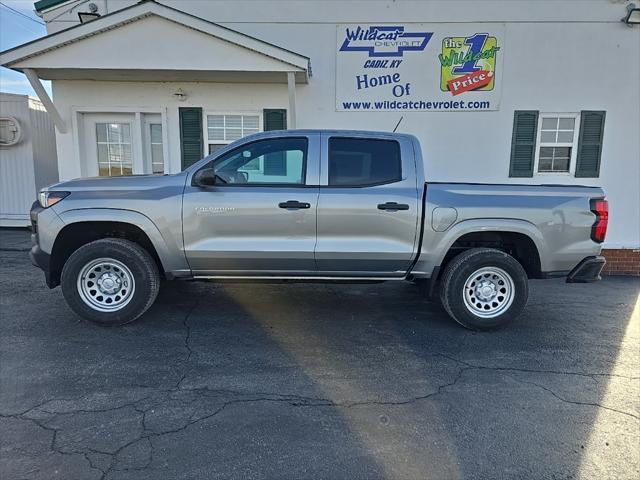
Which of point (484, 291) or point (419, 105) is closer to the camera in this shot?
point (484, 291)

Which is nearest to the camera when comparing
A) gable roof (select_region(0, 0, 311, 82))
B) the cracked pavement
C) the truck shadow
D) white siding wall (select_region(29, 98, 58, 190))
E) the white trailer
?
the cracked pavement

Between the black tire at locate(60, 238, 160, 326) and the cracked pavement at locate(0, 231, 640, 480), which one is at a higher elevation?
the black tire at locate(60, 238, 160, 326)

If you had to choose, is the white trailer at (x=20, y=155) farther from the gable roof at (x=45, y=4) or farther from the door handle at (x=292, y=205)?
the door handle at (x=292, y=205)

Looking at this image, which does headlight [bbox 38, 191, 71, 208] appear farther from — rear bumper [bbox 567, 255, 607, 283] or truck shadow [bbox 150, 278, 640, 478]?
rear bumper [bbox 567, 255, 607, 283]

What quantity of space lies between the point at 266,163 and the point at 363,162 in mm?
1010

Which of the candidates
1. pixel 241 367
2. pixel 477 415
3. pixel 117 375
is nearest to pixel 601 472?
pixel 477 415

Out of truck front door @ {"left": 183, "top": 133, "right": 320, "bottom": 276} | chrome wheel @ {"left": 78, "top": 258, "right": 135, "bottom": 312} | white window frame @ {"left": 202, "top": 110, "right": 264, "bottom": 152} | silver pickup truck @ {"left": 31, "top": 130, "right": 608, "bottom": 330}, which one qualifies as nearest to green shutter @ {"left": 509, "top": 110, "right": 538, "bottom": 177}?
silver pickup truck @ {"left": 31, "top": 130, "right": 608, "bottom": 330}

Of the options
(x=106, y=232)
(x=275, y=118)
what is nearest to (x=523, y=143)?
(x=275, y=118)

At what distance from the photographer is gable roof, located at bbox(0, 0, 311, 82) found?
6.37 metres

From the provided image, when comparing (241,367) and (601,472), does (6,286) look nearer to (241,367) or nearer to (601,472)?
(241,367)

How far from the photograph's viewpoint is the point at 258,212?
13.9ft

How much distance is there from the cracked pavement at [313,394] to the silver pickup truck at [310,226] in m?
0.53

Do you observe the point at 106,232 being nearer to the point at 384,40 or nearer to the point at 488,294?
the point at 488,294

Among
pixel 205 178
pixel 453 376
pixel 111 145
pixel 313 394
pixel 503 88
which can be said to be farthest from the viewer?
pixel 111 145
